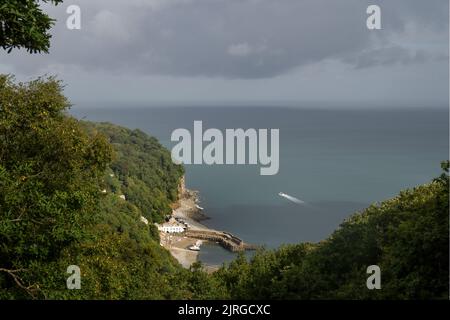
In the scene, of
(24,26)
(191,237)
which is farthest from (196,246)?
(24,26)

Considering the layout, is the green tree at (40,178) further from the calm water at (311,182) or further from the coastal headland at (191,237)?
the coastal headland at (191,237)

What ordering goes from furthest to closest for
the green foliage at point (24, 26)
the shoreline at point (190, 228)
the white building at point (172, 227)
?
the white building at point (172, 227) → the shoreline at point (190, 228) → the green foliage at point (24, 26)

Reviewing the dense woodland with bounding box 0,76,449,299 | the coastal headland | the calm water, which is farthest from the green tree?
the coastal headland

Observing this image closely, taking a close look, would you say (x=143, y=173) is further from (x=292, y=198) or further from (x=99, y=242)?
(x=99, y=242)

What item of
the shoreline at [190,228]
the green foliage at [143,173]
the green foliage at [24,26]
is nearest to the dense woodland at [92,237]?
the green foliage at [24,26]

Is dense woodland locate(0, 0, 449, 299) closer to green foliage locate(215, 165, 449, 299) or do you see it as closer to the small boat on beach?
green foliage locate(215, 165, 449, 299)
